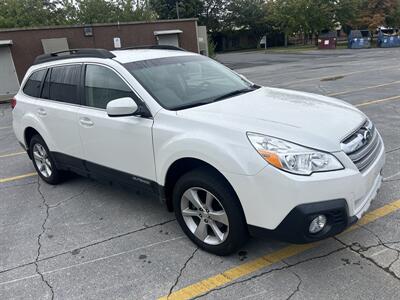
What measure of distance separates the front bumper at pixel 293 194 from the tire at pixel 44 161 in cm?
297

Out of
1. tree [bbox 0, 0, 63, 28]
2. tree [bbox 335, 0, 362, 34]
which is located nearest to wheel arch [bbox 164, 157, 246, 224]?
tree [bbox 0, 0, 63, 28]

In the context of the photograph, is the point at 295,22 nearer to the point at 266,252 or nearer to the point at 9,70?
the point at 9,70

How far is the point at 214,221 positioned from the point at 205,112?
2.98 feet

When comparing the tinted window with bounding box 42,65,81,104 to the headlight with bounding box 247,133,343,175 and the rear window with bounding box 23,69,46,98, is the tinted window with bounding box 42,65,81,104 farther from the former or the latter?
the headlight with bounding box 247,133,343,175

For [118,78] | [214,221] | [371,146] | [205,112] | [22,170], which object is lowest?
[22,170]

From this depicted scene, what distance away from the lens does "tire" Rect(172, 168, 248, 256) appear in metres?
2.83

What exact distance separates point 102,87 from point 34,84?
1632mm

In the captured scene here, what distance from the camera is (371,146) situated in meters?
3.08

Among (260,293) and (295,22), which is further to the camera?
(295,22)

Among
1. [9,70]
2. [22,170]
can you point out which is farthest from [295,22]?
[22,170]

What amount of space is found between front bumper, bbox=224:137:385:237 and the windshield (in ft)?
3.38

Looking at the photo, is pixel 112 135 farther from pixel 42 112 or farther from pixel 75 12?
pixel 75 12

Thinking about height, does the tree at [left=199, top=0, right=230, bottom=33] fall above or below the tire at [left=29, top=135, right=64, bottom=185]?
above

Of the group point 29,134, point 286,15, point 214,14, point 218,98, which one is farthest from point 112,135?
point 214,14
